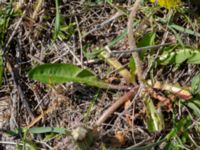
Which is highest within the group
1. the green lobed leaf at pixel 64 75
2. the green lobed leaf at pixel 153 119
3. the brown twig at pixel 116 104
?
the green lobed leaf at pixel 64 75

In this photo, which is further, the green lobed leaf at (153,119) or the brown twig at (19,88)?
the brown twig at (19,88)

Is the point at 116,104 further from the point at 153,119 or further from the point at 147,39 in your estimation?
the point at 147,39

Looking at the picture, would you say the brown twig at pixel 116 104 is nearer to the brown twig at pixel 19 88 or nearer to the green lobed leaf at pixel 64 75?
the green lobed leaf at pixel 64 75

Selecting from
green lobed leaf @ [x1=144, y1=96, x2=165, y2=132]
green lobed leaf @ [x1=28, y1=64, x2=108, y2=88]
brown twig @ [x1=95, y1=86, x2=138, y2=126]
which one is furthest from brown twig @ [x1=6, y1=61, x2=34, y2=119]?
green lobed leaf @ [x1=144, y1=96, x2=165, y2=132]

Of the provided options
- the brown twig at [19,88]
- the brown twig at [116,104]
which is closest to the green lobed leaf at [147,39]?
the brown twig at [116,104]

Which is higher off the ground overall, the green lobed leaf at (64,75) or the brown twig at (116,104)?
the green lobed leaf at (64,75)

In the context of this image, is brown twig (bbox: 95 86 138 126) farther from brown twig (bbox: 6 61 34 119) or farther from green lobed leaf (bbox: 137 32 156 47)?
brown twig (bbox: 6 61 34 119)

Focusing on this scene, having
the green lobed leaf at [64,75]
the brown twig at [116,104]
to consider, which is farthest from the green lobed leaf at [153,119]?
the green lobed leaf at [64,75]

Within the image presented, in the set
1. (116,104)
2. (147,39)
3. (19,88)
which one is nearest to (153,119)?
(116,104)
